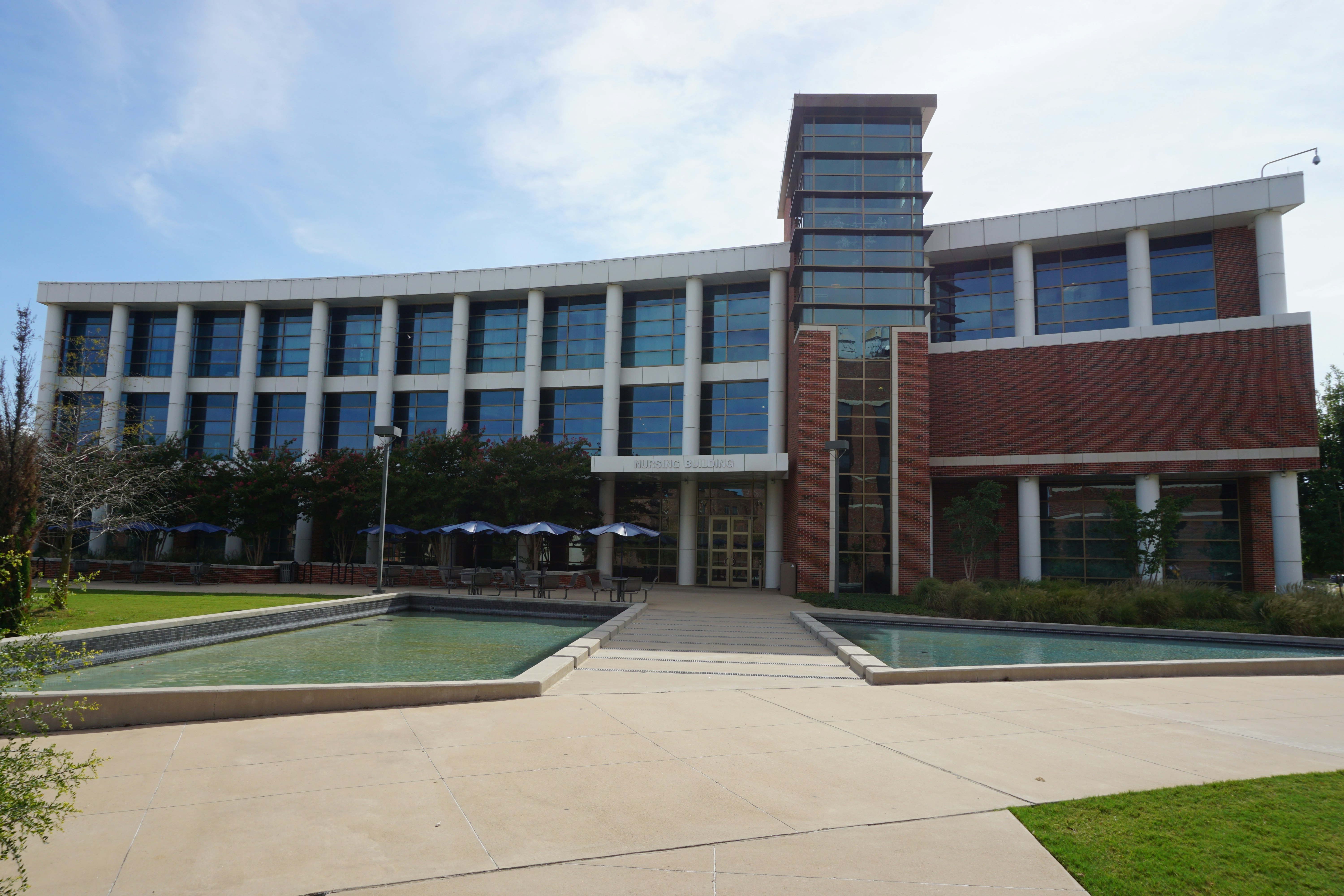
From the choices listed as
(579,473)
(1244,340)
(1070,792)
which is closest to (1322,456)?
(1244,340)

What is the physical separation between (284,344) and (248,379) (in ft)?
7.83

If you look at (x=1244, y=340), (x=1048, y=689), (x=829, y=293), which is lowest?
(x=1048, y=689)

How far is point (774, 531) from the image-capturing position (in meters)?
31.3

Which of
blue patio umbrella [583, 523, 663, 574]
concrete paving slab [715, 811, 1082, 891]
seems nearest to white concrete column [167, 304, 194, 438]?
blue patio umbrella [583, 523, 663, 574]

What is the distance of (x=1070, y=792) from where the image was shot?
5.51m

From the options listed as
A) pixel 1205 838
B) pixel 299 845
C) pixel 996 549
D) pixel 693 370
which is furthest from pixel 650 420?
pixel 1205 838

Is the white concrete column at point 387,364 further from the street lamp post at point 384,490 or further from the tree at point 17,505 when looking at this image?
the tree at point 17,505

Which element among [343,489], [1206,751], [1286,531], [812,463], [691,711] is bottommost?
[691,711]

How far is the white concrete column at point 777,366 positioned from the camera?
30703 millimetres

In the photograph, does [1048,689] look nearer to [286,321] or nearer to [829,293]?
[829,293]

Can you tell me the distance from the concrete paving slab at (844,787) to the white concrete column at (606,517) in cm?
2528

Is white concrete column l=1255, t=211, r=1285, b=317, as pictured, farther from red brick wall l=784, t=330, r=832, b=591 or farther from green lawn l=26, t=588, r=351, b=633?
green lawn l=26, t=588, r=351, b=633

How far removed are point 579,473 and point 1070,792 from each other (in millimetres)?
25074

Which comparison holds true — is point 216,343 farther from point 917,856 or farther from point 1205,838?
point 1205,838
